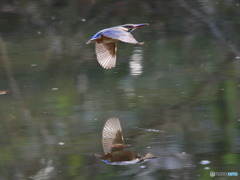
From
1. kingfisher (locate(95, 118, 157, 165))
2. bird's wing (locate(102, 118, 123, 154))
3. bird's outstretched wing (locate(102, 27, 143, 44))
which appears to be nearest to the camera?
bird's outstretched wing (locate(102, 27, 143, 44))

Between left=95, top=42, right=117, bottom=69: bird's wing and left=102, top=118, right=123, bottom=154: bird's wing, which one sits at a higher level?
left=95, top=42, right=117, bottom=69: bird's wing

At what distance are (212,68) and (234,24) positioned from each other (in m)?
1.81

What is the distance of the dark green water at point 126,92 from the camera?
373 centimetres

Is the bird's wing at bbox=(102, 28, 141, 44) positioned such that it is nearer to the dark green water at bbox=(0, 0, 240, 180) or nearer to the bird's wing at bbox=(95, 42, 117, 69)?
the bird's wing at bbox=(95, 42, 117, 69)

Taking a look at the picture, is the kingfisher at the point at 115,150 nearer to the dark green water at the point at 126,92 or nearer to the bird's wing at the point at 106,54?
the dark green water at the point at 126,92

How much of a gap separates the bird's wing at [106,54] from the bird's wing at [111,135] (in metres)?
0.43

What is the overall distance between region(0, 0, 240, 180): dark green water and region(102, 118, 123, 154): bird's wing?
6 cm

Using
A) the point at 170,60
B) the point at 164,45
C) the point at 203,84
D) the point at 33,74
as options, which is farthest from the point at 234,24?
the point at 33,74

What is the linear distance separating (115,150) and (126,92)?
4.12 ft

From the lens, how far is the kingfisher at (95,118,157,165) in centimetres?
375

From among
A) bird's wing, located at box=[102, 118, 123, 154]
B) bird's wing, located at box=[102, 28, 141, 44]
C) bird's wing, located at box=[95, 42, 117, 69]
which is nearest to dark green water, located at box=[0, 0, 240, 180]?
bird's wing, located at box=[102, 118, 123, 154]

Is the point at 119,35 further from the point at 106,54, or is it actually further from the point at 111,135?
the point at 111,135

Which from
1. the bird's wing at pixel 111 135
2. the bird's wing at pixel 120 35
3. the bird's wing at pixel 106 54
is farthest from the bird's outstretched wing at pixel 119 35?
the bird's wing at pixel 111 135

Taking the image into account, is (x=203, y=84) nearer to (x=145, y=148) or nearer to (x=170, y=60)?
(x=170, y=60)
